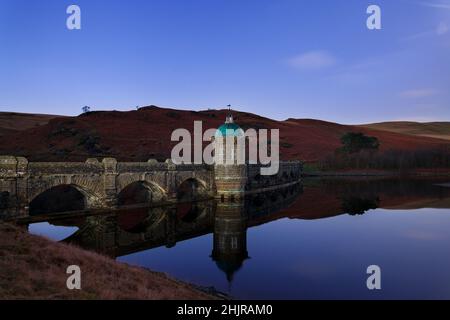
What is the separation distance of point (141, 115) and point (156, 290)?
116m

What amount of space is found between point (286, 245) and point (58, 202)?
27064mm

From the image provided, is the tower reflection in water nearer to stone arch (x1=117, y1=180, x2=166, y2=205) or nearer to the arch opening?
stone arch (x1=117, y1=180, x2=166, y2=205)

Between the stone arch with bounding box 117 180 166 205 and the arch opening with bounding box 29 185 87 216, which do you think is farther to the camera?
the stone arch with bounding box 117 180 166 205

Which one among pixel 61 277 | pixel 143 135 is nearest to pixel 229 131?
pixel 61 277

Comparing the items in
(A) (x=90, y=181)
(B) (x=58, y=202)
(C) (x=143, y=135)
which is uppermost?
(C) (x=143, y=135)

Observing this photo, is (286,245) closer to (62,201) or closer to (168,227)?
(168,227)

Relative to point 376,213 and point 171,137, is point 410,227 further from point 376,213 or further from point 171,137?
point 171,137

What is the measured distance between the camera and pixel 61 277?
1282 centimetres

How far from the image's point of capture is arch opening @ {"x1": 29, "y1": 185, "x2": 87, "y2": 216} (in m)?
35.0

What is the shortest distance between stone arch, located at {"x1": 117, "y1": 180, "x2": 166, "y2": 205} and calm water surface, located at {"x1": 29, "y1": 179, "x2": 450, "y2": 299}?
2927 mm

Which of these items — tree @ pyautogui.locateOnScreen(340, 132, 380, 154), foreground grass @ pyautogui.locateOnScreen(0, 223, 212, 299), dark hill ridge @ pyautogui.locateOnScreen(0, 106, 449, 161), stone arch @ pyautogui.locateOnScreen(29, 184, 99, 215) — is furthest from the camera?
tree @ pyautogui.locateOnScreen(340, 132, 380, 154)

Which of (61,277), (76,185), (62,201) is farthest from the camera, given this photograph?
(62,201)

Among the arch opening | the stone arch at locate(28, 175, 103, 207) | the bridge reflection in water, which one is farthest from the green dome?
the arch opening
